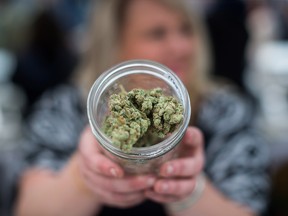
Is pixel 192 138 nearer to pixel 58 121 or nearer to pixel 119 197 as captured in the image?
pixel 119 197

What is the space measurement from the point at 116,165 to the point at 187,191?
11cm

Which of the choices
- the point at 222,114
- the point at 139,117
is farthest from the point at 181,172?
the point at 222,114

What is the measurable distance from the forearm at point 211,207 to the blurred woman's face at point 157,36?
298mm

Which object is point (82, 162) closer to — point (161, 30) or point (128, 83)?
point (128, 83)

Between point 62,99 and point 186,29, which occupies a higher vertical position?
point 186,29

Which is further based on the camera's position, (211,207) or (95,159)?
(211,207)

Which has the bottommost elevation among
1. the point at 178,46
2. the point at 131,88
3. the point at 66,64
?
the point at 66,64

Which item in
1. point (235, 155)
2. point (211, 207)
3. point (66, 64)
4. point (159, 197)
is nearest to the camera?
point (159, 197)

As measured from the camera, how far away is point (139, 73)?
0.54m

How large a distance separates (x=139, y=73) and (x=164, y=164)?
108mm

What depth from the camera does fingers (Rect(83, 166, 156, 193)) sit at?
0.56 m

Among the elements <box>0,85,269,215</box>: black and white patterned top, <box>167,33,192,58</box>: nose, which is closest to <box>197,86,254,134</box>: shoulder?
<box>0,85,269,215</box>: black and white patterned top

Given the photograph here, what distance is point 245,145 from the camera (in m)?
0.88

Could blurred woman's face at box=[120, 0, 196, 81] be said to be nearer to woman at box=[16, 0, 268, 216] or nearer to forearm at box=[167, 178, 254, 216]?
woman at box=[16, 0, 268, 216]
